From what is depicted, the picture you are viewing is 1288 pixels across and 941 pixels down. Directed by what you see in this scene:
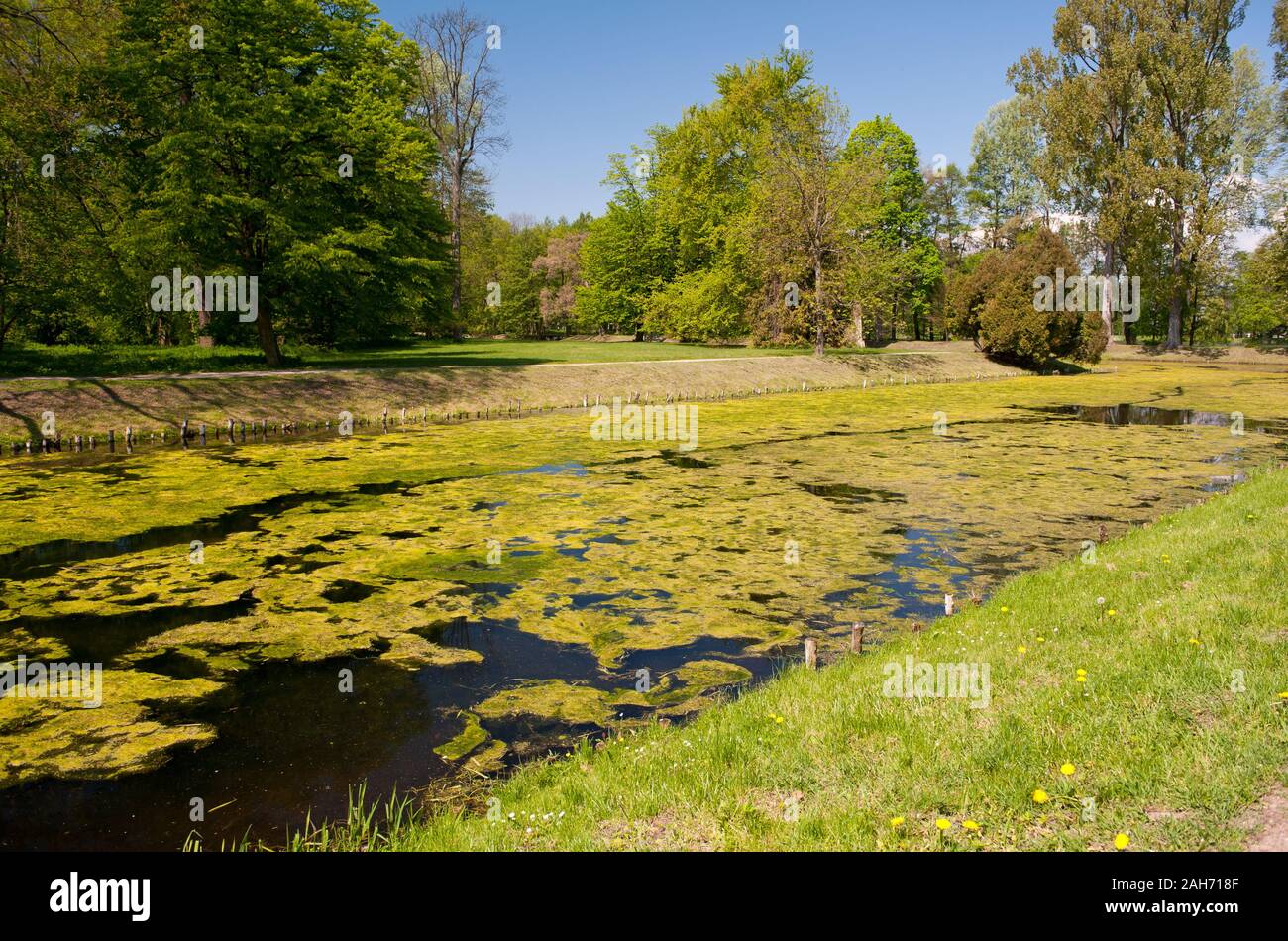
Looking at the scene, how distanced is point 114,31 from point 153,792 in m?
37.1

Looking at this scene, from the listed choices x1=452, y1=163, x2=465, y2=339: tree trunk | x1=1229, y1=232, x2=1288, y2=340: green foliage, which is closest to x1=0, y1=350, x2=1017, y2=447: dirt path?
x1=1229, y1=232, x2=1288, y2=340: green foliage

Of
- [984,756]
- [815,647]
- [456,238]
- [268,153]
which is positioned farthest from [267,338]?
[984,756]

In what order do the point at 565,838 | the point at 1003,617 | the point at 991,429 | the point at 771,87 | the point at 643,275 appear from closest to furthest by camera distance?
the point at 565,838
the point at 1003,617
the point at 991,429
the point at 771,87
the point at 643,275

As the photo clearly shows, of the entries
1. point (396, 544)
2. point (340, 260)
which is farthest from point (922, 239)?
point (396, 544)

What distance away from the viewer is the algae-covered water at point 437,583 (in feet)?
23.6

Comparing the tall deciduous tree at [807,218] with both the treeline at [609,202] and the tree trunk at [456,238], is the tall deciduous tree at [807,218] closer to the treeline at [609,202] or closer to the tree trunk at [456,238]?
the treeline at [609,202]

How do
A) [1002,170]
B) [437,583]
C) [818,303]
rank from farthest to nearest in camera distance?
[1002,170] → [818,303] → [437,583]

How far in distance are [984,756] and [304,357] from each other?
134ft

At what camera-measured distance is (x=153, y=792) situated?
6641 millimetres

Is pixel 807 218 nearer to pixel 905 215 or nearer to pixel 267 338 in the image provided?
pixel 905 215

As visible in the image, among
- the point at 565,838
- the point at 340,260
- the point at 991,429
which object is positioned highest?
the point at 340,260

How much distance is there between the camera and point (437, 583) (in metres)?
11.9

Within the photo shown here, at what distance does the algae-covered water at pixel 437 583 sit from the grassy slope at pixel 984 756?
4.63 ft

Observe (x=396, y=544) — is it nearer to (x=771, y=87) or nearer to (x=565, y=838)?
(x=565, y=838)
